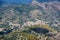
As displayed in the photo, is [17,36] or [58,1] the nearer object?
[17,36]

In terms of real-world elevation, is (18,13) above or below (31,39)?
below

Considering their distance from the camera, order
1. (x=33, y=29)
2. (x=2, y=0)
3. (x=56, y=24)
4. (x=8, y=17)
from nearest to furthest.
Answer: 1. (x=33, y=29)
2. (x=56, y=24)
3. (x=8, y=17)
4. (x=2, y=0)

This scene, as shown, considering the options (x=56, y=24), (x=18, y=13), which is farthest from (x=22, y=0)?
(x=56, y=24)

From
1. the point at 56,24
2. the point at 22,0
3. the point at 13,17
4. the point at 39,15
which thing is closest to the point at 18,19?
the point at 13,17

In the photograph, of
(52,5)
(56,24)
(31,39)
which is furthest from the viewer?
(52,5)

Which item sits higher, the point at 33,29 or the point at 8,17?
the point at 33,29

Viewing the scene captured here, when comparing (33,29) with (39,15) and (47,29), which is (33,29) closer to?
(47,29)

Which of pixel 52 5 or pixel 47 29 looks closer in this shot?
pixel 47 29

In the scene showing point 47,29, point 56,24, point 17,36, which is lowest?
point 56,24

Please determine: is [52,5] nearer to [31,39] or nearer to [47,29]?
[47,29]
